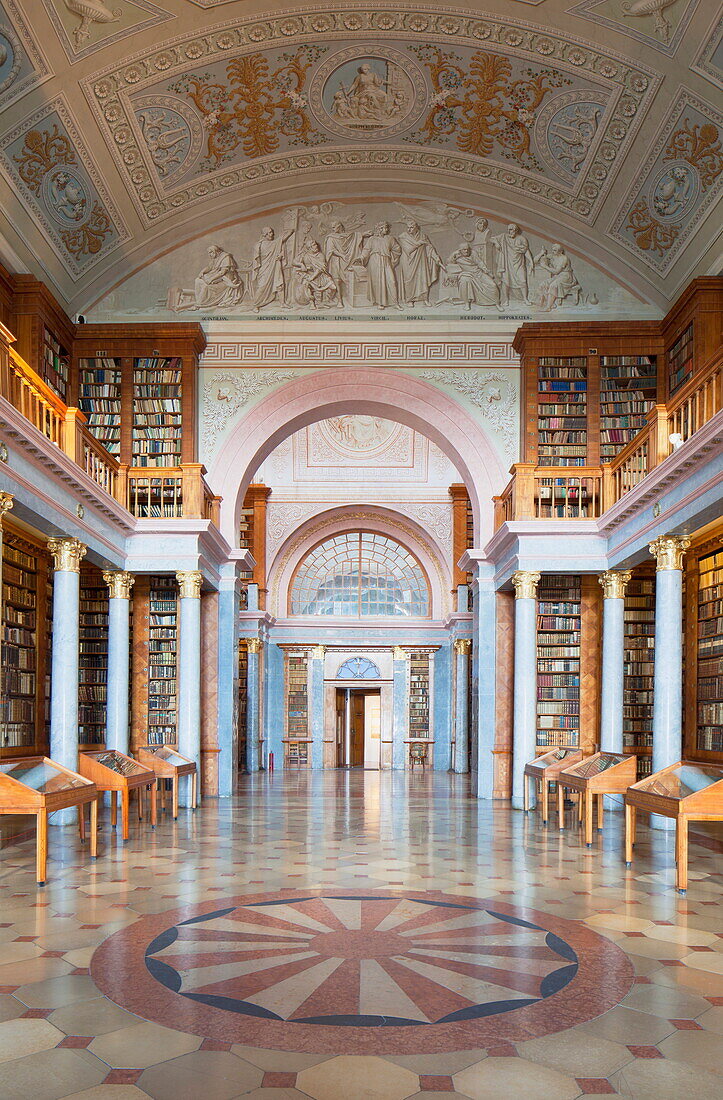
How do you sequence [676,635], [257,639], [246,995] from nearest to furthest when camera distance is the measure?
[246,995] → [676,635] → [257,639]

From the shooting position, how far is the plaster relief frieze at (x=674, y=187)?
1221 cm

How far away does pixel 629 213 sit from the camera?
14.3 meters

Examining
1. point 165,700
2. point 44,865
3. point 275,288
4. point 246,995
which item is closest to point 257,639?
point 165,700

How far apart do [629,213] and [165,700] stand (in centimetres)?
1020

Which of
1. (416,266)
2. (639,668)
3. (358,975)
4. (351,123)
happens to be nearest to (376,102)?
(351,123)

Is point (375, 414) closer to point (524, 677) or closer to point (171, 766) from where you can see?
point (524, 677)

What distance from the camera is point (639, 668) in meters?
14.6

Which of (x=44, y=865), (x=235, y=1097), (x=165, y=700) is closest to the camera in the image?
(x=235, y=1097)

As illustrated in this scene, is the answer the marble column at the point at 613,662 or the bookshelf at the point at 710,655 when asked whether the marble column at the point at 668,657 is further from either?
the marble column at the point at 613,662

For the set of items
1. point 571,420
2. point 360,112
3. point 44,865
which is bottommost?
point 44,865

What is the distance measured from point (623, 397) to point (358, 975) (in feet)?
39.1

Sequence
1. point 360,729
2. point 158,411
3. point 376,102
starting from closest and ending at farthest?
point 376,102
point 158,411
point 360,729

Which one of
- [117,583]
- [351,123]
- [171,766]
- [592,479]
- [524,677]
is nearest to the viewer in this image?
[171,766]

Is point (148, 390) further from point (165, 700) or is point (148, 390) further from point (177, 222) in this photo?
point (165, 700)
